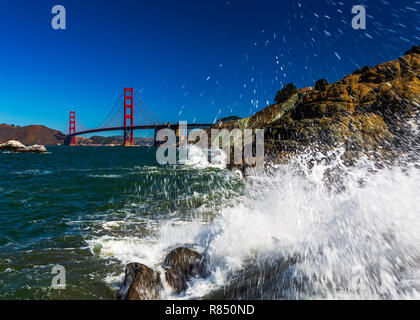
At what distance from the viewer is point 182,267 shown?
13.4ft

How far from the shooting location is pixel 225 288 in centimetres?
366

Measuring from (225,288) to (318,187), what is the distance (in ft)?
21.6

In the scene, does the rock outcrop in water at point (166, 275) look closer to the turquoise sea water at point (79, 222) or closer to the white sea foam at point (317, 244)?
the white sea foam at point (317, 244)

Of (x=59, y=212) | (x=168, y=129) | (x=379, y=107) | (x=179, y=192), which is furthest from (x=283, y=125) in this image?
(x=168, y=129)

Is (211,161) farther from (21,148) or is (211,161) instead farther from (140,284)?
(21,148)

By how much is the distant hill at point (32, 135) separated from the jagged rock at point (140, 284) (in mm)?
171162

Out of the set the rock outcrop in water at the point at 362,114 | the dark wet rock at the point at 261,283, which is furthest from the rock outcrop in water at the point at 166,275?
the rock outcrop in water at the point at 362,114

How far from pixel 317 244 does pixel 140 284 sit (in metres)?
3.05

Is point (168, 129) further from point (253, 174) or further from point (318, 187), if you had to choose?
point (318, 187)

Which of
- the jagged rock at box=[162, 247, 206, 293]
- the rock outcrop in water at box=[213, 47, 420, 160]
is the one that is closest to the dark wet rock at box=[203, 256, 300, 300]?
the jagged rock at box=[162, 247, 206, 293]

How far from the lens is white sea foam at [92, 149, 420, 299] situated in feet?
10.8

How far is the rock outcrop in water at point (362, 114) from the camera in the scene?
1716cm

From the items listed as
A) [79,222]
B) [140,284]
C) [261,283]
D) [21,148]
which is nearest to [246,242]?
[261,283]

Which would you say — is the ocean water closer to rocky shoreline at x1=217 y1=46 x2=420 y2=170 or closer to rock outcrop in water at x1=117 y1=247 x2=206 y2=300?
rock outcrop in water at x1=117 y1=247 x2=206 y2=300
